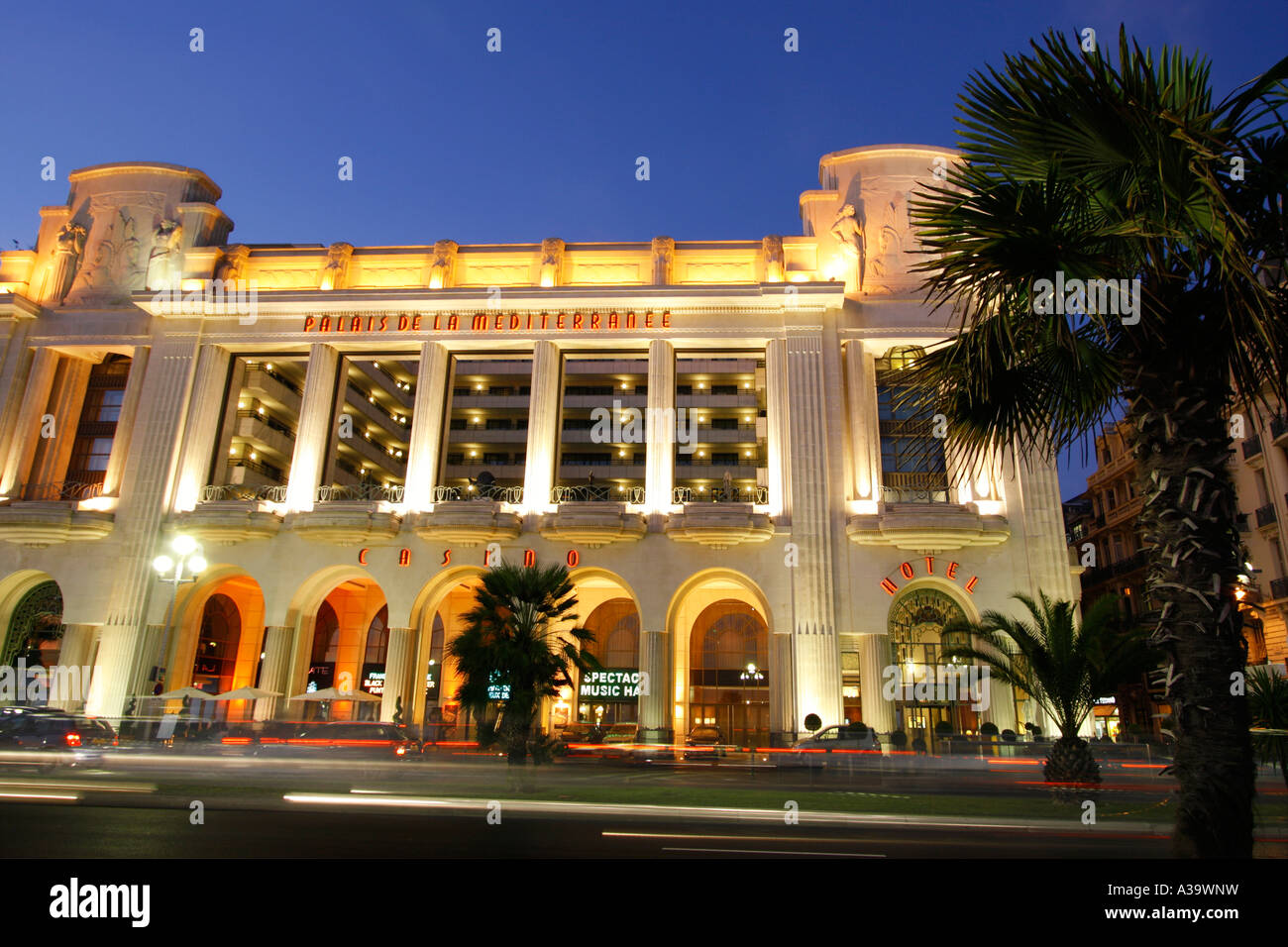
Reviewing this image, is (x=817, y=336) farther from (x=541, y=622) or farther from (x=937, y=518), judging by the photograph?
(x=541, y=622)

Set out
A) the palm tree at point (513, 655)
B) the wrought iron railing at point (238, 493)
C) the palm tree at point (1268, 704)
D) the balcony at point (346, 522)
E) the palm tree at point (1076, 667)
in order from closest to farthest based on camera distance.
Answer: the palm tree at point (1268, 704) < the palm tree at point (1076, 667) < the palm tree at point (513, 655) < the balcony at point (346, 522) < the wrought iron railing at point (238, 493)

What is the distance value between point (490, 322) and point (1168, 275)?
98.9ft

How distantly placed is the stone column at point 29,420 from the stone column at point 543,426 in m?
21.9

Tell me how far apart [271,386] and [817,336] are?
3646 cm

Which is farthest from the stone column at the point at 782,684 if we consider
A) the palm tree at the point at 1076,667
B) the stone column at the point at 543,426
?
the palm tree at the point at 1076,667

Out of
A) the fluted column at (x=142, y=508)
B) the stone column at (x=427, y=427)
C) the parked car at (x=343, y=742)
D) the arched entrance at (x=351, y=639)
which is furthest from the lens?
the arched entrance at (x=351, y=639)

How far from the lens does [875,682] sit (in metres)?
29.6

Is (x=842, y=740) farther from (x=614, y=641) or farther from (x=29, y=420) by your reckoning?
(x=29, y=420)

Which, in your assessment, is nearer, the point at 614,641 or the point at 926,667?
the point at 926,667

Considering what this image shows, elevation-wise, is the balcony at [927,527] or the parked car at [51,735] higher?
the balcony at [927,527]

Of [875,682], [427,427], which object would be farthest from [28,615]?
[875,682]

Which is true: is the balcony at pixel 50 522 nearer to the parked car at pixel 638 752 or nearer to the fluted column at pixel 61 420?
the fluted column at pixel 61 420

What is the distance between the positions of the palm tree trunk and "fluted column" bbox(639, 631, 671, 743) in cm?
2363

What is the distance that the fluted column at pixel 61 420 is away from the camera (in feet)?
119
